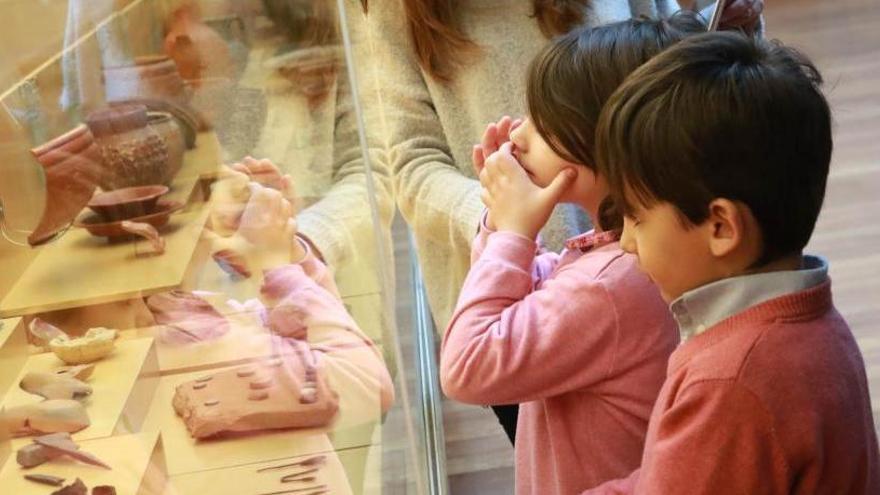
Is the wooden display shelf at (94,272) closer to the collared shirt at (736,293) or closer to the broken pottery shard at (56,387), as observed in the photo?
the broken pottery shard at (56,387)

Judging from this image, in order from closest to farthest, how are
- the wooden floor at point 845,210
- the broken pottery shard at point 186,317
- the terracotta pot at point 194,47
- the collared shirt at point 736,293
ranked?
the collared shirt at point 736,293 < the broken pottery shard at point 186,317 < the terracotta pot at point 194,47 < the wooden floor at point 845,210

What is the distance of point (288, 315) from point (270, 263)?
81 millimetres

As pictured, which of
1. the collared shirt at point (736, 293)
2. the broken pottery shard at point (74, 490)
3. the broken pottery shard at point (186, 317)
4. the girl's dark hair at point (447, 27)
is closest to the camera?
the broken pottery shard at point (74, 490)

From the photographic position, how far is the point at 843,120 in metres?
5.19

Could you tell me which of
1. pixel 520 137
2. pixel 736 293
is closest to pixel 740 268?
pixel 736 293

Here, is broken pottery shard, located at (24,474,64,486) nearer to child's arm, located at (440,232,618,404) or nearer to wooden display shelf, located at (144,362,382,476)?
wooden display shelf, located at (144,362,382,476)

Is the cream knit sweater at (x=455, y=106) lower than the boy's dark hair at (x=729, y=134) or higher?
lower

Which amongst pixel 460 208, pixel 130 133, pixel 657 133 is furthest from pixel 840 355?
pixel 130 133

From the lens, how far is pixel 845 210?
168 inches

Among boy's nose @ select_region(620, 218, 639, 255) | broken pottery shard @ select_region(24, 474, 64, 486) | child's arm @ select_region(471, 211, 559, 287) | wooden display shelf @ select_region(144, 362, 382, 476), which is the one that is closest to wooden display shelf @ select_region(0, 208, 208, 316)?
wooden display shelf @ select_region(144, 362, 382, 476)

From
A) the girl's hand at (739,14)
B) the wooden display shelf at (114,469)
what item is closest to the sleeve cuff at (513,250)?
the wooden display shelf at (114,469)

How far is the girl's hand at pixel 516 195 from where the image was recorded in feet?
4.21

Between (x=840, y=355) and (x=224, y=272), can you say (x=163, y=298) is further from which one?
(x=840, y=355)

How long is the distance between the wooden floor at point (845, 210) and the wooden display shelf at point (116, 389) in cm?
106
